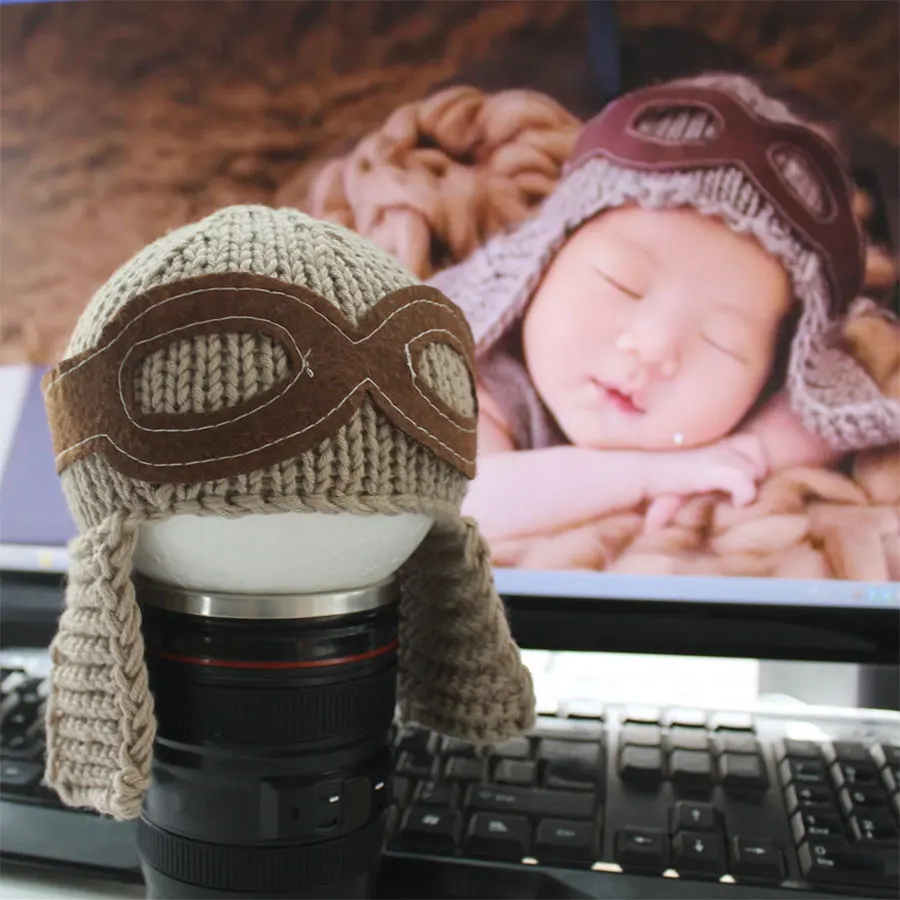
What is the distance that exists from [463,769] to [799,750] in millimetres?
162

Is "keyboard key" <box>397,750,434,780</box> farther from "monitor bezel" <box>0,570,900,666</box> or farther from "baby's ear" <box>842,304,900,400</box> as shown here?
"baby's ear" <box>842,304,900,400</box>

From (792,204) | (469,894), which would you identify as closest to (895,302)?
(792,204)

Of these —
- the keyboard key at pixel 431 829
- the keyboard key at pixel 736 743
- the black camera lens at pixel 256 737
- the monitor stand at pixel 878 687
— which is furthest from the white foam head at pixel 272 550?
the monitor stand at pixel 878 687

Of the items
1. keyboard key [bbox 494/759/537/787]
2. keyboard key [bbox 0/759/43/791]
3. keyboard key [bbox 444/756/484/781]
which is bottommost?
keyboard key [bbox 0/759/43/791]

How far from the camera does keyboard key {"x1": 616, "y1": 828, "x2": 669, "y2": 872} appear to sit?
0.34m

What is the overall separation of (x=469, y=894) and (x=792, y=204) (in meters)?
0.37

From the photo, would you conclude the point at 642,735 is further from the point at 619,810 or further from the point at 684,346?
the point at 684,346

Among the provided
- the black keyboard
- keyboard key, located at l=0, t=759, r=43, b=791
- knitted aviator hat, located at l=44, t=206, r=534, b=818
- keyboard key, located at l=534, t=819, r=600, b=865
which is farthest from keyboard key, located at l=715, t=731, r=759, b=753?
keyboard key, located at l=0, t=759, r=43, b=791

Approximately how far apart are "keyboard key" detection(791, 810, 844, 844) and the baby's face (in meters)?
0.19

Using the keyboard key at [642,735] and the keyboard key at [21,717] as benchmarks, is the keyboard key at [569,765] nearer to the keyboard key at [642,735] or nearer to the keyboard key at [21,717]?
the keyboard key at [642,735]

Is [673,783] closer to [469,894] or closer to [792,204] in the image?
[469,894]

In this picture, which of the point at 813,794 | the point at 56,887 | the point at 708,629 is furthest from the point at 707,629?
the point at 56,887

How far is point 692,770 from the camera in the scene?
40 cm

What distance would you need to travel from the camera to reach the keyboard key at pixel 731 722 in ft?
1.46
